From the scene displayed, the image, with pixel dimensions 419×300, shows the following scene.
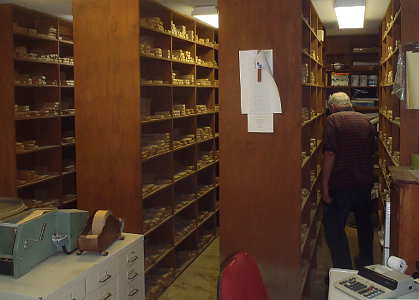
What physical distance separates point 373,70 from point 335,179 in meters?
4.42

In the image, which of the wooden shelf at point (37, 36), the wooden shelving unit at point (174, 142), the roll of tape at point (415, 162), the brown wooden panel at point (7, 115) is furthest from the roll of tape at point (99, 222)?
the wooden shelf at point (37, 36)

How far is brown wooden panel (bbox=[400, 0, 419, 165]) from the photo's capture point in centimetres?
370

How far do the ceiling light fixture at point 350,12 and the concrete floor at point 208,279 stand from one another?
2618 mm

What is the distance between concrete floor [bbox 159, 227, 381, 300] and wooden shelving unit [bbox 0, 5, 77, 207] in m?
1.69

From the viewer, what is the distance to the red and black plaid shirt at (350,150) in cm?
431

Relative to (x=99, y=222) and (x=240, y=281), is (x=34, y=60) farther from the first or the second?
(x=240, y=281)

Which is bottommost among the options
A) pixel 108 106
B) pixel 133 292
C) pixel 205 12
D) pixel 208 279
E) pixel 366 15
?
pixel 208 279

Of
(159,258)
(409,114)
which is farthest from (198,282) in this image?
(409,114)

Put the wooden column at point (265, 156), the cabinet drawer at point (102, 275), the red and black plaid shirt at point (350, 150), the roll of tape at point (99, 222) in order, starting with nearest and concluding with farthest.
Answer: the cabinet drawer at point (102, 275) < the roll of tape at point (99, 222) < the wooden column at point (265, 156) < the red and black plaid shirt at point (350, 150)

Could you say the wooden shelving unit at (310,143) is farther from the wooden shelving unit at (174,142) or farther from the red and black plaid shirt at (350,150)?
the wooden shelving unit at (174,142)

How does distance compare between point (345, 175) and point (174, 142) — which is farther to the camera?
point (174, 142)

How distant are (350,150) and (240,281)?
2.79 meters

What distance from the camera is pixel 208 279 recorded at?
4738 millimetres

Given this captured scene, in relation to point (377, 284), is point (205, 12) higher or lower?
higher
